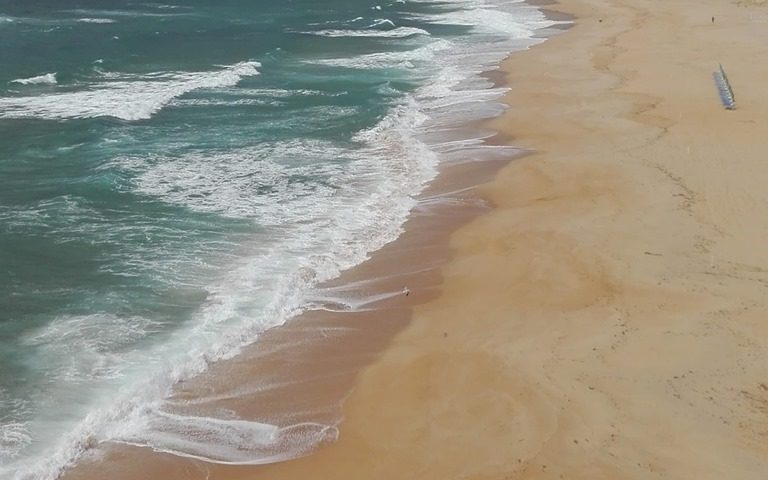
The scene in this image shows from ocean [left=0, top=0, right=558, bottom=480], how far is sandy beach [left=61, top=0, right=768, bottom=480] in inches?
60.4

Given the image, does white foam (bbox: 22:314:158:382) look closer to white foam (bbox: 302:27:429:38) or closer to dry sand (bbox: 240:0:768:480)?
dry sand (bbox: 240:0:768:480)

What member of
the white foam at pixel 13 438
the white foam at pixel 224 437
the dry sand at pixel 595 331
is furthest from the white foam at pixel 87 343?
the dry sand at pixel 595 331

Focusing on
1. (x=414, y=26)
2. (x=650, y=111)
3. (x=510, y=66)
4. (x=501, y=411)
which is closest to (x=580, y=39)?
(x=510, y=66)

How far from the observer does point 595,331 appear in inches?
524

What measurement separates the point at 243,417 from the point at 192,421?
69cm

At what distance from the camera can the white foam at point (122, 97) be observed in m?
29.3

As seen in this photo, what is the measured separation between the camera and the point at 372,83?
115 feet

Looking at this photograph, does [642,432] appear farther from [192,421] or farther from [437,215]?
[437,215]

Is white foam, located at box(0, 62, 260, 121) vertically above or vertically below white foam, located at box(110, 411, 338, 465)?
above

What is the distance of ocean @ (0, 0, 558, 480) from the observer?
12297 mm

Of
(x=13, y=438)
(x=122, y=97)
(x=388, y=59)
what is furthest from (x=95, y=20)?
(x=13, y=438)

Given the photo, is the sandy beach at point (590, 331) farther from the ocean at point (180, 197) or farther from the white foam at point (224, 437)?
the ocean at point (180, 197)

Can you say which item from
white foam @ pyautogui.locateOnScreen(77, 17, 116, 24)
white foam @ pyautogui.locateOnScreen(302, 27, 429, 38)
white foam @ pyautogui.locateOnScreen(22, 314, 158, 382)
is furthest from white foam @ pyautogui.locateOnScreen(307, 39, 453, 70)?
white foam @ pyautogui.locateOnScreen(22, 314, 158, 382)

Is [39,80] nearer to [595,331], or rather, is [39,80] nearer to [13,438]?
[13,438]
